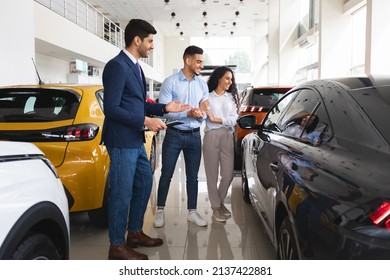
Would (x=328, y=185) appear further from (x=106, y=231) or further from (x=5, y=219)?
(x=106, y=231)

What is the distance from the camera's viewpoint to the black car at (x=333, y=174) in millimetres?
1096

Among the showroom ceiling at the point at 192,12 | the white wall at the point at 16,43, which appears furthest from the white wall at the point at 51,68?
the white wall at the point at 16,43

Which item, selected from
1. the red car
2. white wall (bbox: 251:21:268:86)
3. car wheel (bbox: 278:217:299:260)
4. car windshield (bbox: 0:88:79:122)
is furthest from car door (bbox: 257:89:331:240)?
white wall (bbox: 251:21:268:86)

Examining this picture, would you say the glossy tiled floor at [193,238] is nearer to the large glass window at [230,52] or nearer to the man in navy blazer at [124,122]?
the man in navy blazer at [124,122]

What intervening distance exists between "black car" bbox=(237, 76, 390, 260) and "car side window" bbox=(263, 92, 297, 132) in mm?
281

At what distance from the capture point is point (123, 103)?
96.6 inches

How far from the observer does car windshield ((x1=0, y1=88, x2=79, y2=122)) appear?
2854 millimetres

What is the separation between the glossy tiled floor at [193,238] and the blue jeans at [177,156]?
0.28 meters

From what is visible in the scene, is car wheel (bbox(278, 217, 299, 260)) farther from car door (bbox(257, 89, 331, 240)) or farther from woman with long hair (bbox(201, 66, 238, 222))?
woman with long hair (bbox(201, 66, 238, 222))

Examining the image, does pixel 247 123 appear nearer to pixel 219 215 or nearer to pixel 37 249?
pixel 219 215

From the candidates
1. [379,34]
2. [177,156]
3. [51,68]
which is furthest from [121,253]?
[51,68]

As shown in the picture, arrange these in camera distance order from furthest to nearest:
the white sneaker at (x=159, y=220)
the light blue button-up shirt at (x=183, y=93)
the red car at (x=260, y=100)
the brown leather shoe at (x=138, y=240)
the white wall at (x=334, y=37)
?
the white wall at (x=334, y=37) → the red car at (x=260, y=100) → the white sneaker at (x=159, y=220) → the light blue button-up shirt at (x=183, y=93) → the brown leather shoe at (x=138, y=240)

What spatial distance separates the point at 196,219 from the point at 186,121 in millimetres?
903
